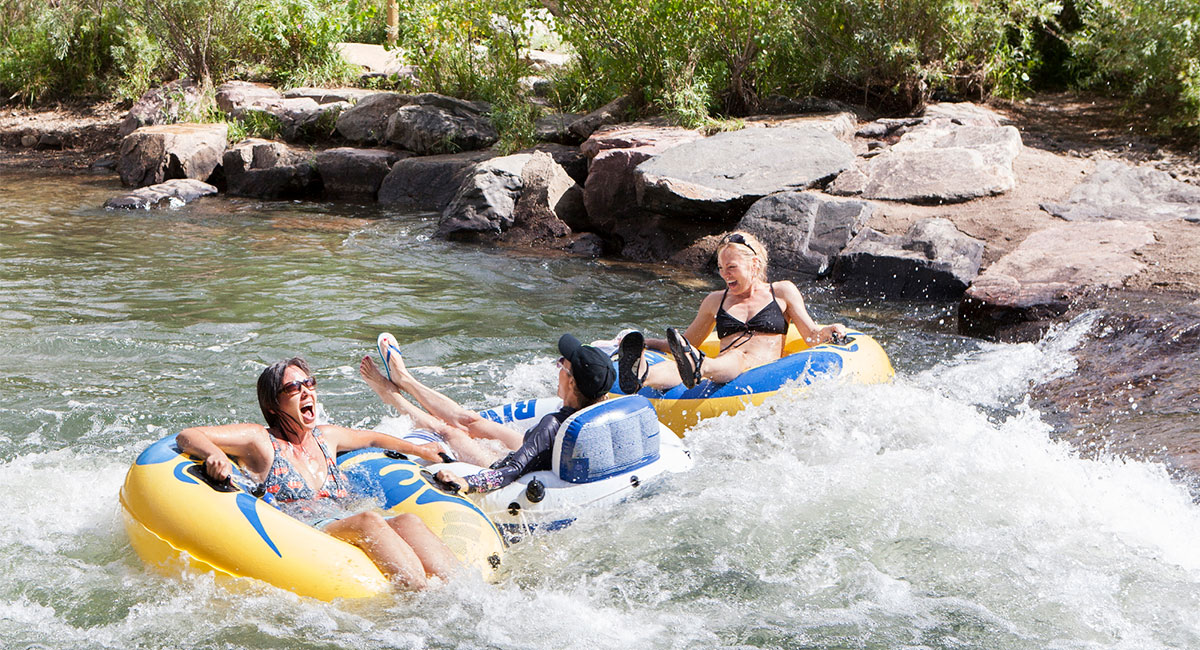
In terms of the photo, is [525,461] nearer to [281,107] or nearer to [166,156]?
[166,156]

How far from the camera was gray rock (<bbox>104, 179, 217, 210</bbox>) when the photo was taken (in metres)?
12.6

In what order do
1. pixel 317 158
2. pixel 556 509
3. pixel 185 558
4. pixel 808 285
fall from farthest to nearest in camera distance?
1. pixel 317 158
2. pixel 808 285
3. pixel 556 509
4. pixel 185 558

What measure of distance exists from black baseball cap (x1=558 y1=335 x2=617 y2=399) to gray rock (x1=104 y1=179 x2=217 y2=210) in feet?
32.3

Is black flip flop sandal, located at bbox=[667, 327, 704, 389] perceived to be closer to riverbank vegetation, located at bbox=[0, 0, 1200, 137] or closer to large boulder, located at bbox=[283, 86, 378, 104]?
riverbank vegetation, located at bbox=[0, 0, 1200, 137]

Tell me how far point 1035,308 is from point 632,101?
665cm

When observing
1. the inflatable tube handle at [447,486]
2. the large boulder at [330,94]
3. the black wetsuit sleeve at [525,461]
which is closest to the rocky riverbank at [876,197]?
the large boulder at [330,94]

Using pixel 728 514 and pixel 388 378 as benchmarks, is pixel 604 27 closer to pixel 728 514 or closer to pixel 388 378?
pixel 388 378

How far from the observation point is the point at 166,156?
46.3 feet

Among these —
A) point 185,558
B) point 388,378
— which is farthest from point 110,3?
point 185,558

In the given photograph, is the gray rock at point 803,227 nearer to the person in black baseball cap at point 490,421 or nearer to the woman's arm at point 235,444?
the person in black baseball cap at point 490,421

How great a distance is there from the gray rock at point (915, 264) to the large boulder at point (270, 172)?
7780mm

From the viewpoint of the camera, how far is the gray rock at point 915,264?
834 centimetres

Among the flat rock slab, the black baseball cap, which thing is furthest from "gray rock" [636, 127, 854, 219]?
the black baseball cap

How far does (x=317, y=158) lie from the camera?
13.9 meters
